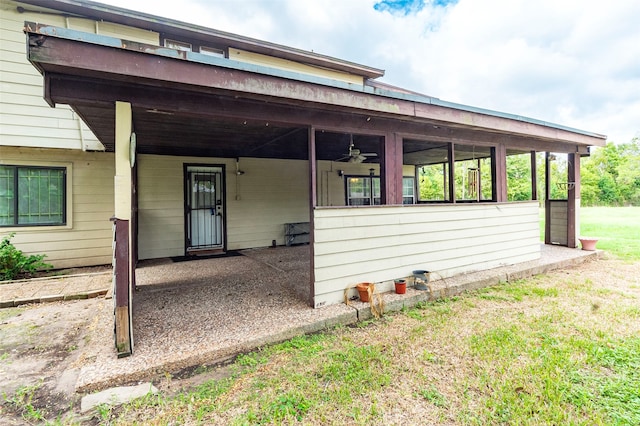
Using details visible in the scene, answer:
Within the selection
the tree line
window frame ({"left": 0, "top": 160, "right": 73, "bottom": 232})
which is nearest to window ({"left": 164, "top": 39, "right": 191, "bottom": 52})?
window frame ({"left": 0, "top": 160, "right": 73, "bottom": 232})

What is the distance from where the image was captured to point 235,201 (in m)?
7.08

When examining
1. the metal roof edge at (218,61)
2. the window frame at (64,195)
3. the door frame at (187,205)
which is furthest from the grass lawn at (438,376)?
the window frame at (64,195)

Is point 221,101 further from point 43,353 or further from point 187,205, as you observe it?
point 187,205

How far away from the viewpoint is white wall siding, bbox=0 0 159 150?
4.71 m

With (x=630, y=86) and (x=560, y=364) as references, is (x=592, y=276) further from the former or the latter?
(x=630, y=86)

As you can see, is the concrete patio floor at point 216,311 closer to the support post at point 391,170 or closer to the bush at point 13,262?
the support post at point 391,170

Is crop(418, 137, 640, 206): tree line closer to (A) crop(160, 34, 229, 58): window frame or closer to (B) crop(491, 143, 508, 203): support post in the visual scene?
(B) crop(491, 143, 508, 203): support post

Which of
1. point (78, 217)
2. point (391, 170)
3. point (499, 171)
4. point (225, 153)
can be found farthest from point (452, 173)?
point (78, 217)

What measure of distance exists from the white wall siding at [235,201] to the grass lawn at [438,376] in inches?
189

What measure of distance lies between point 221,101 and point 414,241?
307 cm

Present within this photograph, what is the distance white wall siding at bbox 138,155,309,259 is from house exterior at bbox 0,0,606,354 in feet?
0.09

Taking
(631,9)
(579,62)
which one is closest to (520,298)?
(631,9)

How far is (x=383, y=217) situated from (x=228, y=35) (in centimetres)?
542

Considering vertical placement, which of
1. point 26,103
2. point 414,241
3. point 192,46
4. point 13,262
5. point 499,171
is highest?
point 192,46
